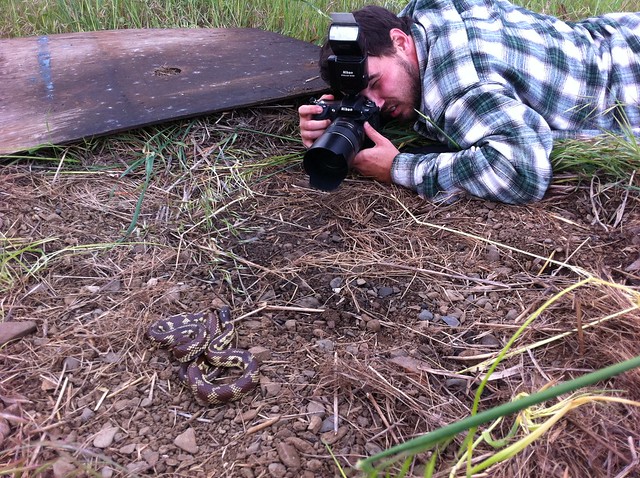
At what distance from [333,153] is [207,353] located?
0.91m

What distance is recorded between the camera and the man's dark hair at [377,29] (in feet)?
8.78

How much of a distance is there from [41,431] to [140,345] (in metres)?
0.39

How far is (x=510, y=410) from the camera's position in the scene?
2.39 feet

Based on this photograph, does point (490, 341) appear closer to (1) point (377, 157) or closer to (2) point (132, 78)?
(1) point (377, 157)

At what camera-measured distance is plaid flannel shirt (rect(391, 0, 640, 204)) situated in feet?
7.89

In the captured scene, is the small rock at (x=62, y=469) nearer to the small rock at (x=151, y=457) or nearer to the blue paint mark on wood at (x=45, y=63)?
the small rock at (x=151, y=457)

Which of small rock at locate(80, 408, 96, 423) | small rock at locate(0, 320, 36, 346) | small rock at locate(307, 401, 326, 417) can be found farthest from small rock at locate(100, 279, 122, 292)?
small rock at locate(307, 401, 326, 417)

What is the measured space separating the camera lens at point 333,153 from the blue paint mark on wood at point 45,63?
1556 mm

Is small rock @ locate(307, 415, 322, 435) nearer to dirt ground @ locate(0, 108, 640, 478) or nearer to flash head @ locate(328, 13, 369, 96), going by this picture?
dirt ground @ locate(0, 108, 640, 478)

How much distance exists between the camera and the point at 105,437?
157cm

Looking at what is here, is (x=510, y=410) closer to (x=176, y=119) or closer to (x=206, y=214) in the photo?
(x=206, y=214)

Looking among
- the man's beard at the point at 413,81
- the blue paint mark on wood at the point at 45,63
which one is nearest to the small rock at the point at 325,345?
the man's beard at the point at 413,81

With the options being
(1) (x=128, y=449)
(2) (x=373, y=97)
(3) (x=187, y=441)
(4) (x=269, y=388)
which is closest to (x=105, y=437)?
(1) (x=128, y=449)

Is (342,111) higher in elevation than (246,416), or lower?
higher
